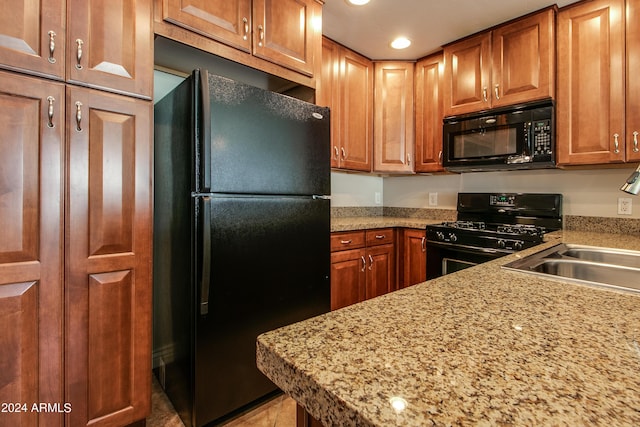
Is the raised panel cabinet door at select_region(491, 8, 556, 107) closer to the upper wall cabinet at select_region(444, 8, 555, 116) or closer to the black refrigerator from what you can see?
the upper wall cabinet at select_region(444, 8, 555, 116)

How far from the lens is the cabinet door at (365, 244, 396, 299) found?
2.52 m

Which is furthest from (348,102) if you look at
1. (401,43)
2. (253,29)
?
A: (253,29)

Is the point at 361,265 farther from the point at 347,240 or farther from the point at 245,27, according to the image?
the point at 245,27

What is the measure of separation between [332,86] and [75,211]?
6.42ft

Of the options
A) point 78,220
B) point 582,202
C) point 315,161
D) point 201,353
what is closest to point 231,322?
point 201,353

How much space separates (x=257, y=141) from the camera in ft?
4.90

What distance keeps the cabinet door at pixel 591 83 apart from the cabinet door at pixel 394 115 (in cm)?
110

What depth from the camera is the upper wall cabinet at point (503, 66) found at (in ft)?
6.98

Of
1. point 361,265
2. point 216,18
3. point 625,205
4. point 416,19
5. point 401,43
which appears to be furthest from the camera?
point 401,43

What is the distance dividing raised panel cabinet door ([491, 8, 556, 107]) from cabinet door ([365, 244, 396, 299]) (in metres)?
1.38

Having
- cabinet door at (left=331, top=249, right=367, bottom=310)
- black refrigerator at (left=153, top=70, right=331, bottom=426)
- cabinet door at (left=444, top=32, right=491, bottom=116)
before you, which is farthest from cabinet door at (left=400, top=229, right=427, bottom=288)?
black refrigerator at (left=153, top=70, right=331, bottom=426)

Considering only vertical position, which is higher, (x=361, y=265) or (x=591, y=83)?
(x=591, y=83)

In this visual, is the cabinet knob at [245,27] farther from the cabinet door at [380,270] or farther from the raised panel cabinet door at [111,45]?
the cabinet door at [380,270]

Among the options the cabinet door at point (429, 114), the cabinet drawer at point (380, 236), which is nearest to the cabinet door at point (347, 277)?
the cabinet drawer at point (380, 236)
